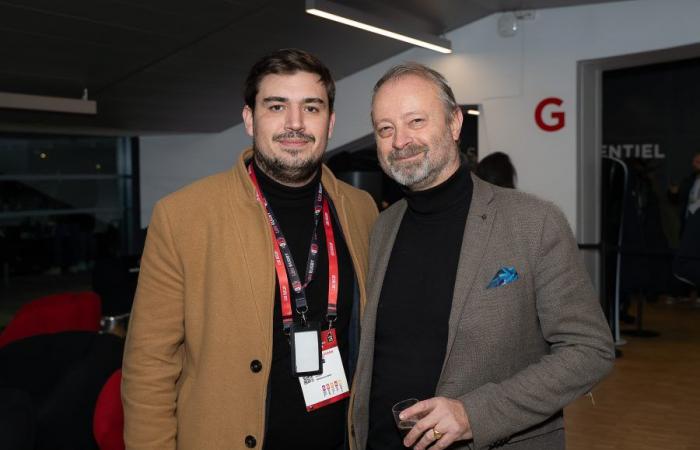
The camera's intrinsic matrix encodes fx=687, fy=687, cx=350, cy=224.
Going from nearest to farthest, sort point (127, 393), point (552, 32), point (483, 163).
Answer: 1. point (127, 393)
2. point (483, 163)
3. point (552, 32)

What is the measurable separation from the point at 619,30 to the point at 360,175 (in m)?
3.00

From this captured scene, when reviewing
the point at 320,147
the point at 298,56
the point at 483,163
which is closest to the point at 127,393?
the point at 320,147

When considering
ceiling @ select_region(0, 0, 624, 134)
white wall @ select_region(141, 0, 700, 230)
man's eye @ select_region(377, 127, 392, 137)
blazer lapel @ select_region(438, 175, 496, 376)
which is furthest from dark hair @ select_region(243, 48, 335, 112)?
white wall @ select_region(141, 0, 700, 230)

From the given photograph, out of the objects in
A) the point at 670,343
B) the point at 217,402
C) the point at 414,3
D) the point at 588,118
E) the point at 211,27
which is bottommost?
the point at 670,343

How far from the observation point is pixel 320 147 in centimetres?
202

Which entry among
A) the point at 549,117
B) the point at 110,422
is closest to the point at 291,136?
the point at 110,422

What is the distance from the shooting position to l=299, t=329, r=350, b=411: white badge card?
1.89 metres

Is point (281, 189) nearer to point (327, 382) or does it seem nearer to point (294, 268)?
point (294, 268)

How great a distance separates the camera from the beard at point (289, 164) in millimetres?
1941

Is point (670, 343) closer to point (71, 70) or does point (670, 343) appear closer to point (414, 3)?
point (414, 3)

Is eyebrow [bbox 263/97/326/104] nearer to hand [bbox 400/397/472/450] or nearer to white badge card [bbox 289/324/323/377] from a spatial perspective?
white badge card [bbox 289/324/323/377]

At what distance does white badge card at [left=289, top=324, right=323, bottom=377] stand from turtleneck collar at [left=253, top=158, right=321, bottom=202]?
399 mm

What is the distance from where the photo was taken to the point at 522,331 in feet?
5.69

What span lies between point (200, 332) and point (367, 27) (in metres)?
4.75
